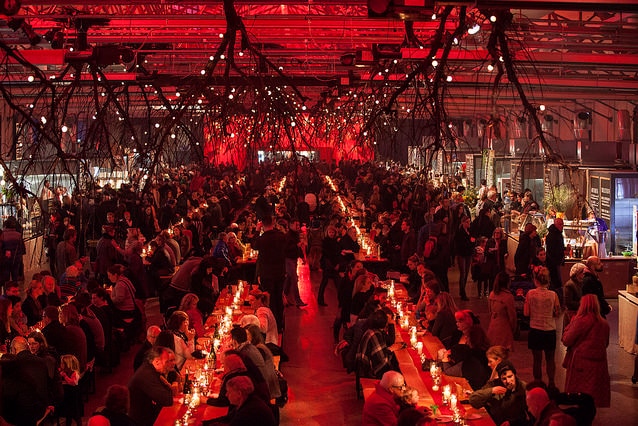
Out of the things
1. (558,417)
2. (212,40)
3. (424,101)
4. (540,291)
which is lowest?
(558,417)

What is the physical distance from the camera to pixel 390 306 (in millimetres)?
12109

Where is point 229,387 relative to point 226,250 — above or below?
below

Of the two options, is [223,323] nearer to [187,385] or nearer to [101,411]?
[187,385]

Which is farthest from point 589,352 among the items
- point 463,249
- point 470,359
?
point 463,249

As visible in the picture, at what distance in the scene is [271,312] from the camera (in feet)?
35.9

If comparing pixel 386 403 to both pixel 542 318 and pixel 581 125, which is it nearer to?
pixel 542 318

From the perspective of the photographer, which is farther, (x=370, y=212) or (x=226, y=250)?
(x=370, y=212)

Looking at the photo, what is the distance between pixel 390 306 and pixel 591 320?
10.4ft

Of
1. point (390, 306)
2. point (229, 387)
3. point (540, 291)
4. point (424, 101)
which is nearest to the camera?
point (424, 101)

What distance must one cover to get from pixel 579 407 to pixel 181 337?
159 inches

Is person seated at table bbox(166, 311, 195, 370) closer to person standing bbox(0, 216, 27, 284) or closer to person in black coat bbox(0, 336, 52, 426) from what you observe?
person in black coat bbox(0, 336, 52, 426)

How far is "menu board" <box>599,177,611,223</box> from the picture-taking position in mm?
17844

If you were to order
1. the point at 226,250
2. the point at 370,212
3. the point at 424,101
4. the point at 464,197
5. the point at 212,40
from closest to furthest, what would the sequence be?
the point at 424,101 < the point at 212,40 < the point at 226,250 < the point at 370,212 < the point at 464,197

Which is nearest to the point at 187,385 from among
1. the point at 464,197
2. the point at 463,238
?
the point at 463,238
